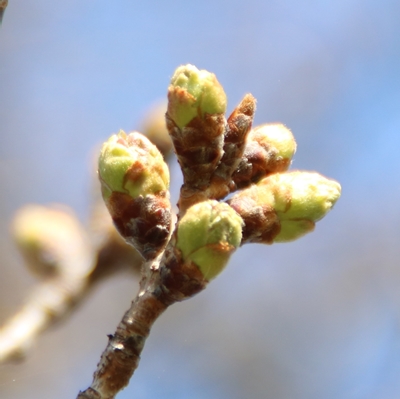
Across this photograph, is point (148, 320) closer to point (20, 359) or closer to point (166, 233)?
point (166, 233)

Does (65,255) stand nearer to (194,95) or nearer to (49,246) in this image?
(49,246)

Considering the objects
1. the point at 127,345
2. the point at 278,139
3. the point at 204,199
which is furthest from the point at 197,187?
the point at 127,345

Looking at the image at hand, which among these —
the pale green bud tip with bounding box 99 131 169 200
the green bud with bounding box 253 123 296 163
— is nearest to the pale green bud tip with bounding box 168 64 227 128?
the pale green bud tip with bounding box 99 131 169 200

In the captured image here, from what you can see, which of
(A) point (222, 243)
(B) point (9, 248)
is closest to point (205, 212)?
(A) point (222, 243)

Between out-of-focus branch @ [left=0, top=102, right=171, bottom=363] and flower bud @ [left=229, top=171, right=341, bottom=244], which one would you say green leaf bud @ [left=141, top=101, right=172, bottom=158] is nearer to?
out-of-focus branch @ [left=0, top=102, right=171, bottom=363]

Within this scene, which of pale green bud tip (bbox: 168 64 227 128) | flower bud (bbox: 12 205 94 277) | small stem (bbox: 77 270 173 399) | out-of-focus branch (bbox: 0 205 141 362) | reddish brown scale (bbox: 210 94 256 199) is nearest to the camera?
small stem (bbox: 77 270 173 399)
